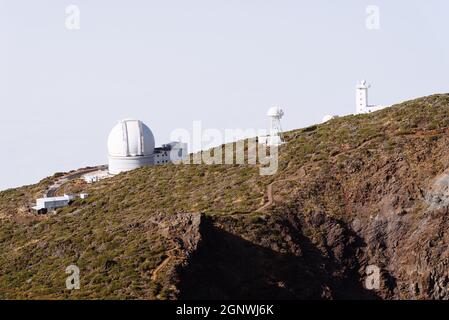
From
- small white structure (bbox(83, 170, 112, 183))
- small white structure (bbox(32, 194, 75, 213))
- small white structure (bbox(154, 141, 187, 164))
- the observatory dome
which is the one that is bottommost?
small white structure (bbox(32, 194, 75, 213))

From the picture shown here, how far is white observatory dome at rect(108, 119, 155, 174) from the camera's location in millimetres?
69438

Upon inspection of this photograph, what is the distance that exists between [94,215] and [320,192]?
1757 cm

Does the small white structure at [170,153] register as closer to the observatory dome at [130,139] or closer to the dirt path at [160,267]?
the observatory dome at [130,139]

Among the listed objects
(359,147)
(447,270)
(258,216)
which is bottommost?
(447,270)

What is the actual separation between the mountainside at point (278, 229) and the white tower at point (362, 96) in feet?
103

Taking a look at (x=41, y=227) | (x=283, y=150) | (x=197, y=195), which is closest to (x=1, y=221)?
(x=41, y=227)

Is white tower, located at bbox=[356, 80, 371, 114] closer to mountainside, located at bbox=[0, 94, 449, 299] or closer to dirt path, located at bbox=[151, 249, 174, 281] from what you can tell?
mountainside, located at bbox=[0, 94, 449, 299]

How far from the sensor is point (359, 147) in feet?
173

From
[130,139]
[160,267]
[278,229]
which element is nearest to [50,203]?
[130,139]

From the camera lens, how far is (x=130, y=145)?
6981 centimetres

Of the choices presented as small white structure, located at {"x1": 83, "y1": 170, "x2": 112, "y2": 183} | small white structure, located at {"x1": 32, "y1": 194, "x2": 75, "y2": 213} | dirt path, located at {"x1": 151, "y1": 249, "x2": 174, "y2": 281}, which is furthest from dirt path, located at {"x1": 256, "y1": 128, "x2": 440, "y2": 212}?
small white structure, located at {"x1": 83, "y1": 170, "x2": 112, "y2": 183}

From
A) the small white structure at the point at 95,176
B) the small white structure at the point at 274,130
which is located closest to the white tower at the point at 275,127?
the small white structure at the point at 274,130

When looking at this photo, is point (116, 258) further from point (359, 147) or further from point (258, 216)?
point (359, 147)
